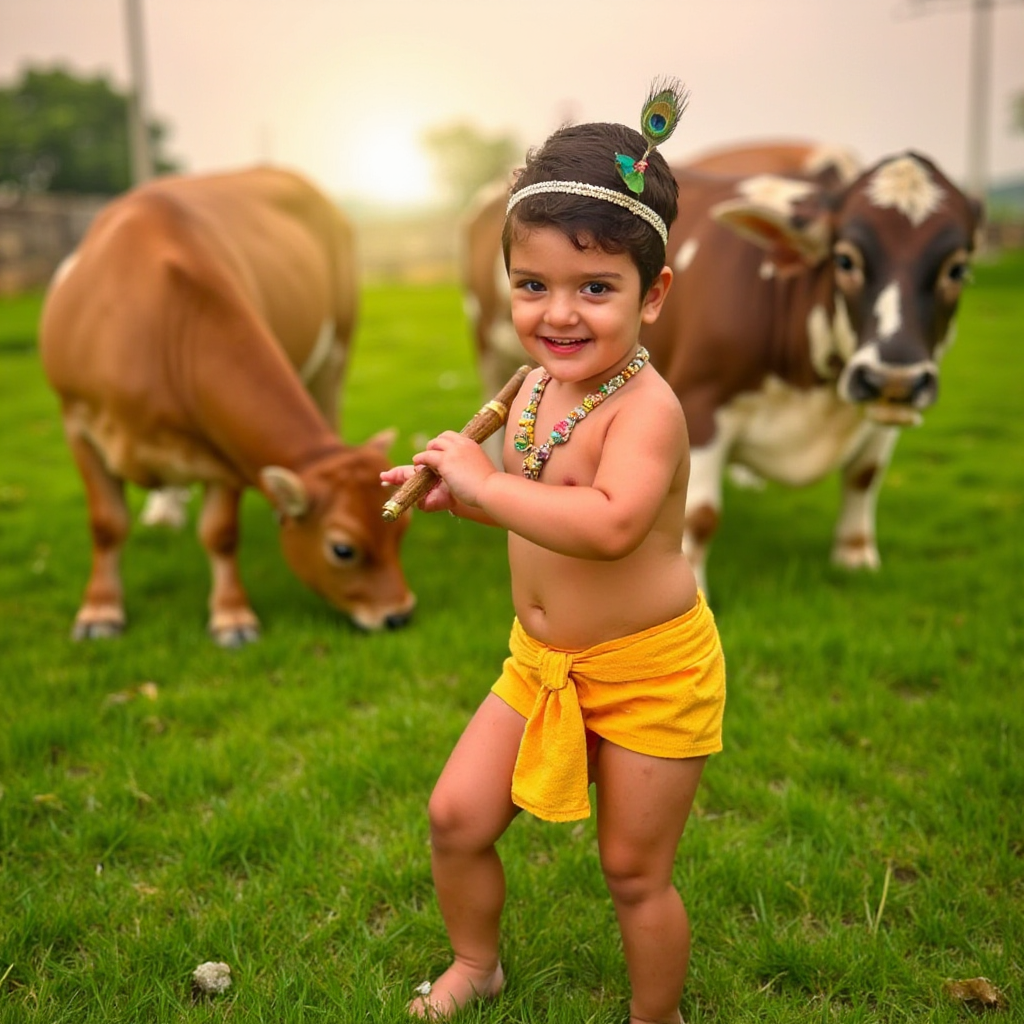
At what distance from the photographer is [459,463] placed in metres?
1.95

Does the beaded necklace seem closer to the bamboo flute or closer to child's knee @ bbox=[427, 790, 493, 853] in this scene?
the bamboo flute

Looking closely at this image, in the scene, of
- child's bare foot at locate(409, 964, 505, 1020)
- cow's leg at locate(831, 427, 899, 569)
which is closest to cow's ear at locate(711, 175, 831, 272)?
cow's leg at locate(831, 427, 899, 569)

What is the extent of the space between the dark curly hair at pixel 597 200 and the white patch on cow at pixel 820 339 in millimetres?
2502

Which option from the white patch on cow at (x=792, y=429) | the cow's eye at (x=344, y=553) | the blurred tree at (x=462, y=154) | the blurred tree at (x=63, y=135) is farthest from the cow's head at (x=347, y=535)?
the blurred tree at (x=462, y=154)

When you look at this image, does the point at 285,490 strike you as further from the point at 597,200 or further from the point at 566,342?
the point at 597,200

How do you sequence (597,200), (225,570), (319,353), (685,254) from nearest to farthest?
(597,200) → (225,570) → (685,254) → (319,353)

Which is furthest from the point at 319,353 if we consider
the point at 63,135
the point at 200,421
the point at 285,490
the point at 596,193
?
the point at 63,135

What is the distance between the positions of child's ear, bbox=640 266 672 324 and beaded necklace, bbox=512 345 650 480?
0.21 ft

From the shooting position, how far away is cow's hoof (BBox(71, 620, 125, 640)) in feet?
14.5

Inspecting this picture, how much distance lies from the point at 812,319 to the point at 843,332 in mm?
169

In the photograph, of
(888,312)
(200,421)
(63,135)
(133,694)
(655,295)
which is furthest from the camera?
(63,135)

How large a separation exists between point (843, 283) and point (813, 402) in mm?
560

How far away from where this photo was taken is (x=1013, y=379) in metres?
9.89

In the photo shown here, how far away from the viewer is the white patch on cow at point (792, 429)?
15.0ft
